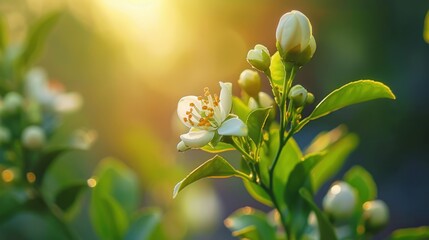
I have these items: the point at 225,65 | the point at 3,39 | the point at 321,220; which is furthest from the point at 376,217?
the point at 225,65

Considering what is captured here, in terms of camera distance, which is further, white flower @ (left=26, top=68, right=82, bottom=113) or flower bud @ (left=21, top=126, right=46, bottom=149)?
white flower @ (left=26, top=68, right=82, bottom=113)

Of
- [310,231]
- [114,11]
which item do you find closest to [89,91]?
[114,11]

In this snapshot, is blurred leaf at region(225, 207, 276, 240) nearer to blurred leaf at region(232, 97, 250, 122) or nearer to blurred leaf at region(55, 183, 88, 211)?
blurred leaf at region(232, 97, 250, 122)

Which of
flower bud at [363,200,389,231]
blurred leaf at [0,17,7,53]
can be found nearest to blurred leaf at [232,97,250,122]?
flower bud at [363,200,389,231]

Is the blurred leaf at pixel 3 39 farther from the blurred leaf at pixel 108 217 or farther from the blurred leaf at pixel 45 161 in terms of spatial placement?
the blurred leaf at pixel 108 217

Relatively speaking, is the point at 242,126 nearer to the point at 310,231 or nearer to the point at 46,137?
the point at 310,231
